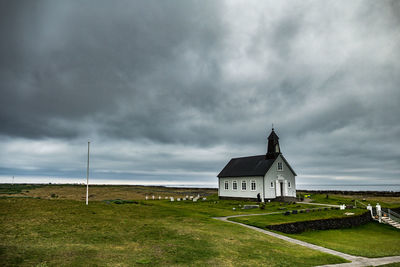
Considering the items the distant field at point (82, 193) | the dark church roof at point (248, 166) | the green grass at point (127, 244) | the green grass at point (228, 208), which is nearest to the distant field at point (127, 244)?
the green grass at point (127, 244)

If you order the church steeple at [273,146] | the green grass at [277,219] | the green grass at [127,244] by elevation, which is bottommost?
the green grass at [277,219]

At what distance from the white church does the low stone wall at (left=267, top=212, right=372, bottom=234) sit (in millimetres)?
15236

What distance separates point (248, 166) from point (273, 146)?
591 centimetres

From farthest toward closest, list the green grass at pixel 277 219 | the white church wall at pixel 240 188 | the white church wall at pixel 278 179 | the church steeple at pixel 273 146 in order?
the church steeple at pixel 273 146 → the white church wall at pixel 240 188 → the white church wall at pixel 278 179 → the green grass at pixel 277 219

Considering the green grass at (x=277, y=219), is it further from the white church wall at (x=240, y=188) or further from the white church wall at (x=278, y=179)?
the white church wall at (x=240, y=188)

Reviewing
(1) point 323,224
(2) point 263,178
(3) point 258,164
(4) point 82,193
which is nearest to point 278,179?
(2) point 263,178

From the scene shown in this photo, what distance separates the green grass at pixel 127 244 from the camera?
37.8ft

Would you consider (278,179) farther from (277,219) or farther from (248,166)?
(277,219)

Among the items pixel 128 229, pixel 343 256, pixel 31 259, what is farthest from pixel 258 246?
pixel 31 259

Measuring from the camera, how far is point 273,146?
4694 cm

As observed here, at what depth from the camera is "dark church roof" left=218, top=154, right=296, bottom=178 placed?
1769 inches

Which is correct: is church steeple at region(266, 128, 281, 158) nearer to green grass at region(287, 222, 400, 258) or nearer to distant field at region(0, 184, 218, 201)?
green grass at region(287, 222, 400, 258)

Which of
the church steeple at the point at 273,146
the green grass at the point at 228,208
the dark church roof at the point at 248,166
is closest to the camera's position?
the green grass at the point at 228,208

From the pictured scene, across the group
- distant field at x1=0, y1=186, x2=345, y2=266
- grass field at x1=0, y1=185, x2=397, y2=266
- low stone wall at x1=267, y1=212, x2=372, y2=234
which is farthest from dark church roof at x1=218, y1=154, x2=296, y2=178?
grass field at x1=0, y1=185, x2=397, y2=266
